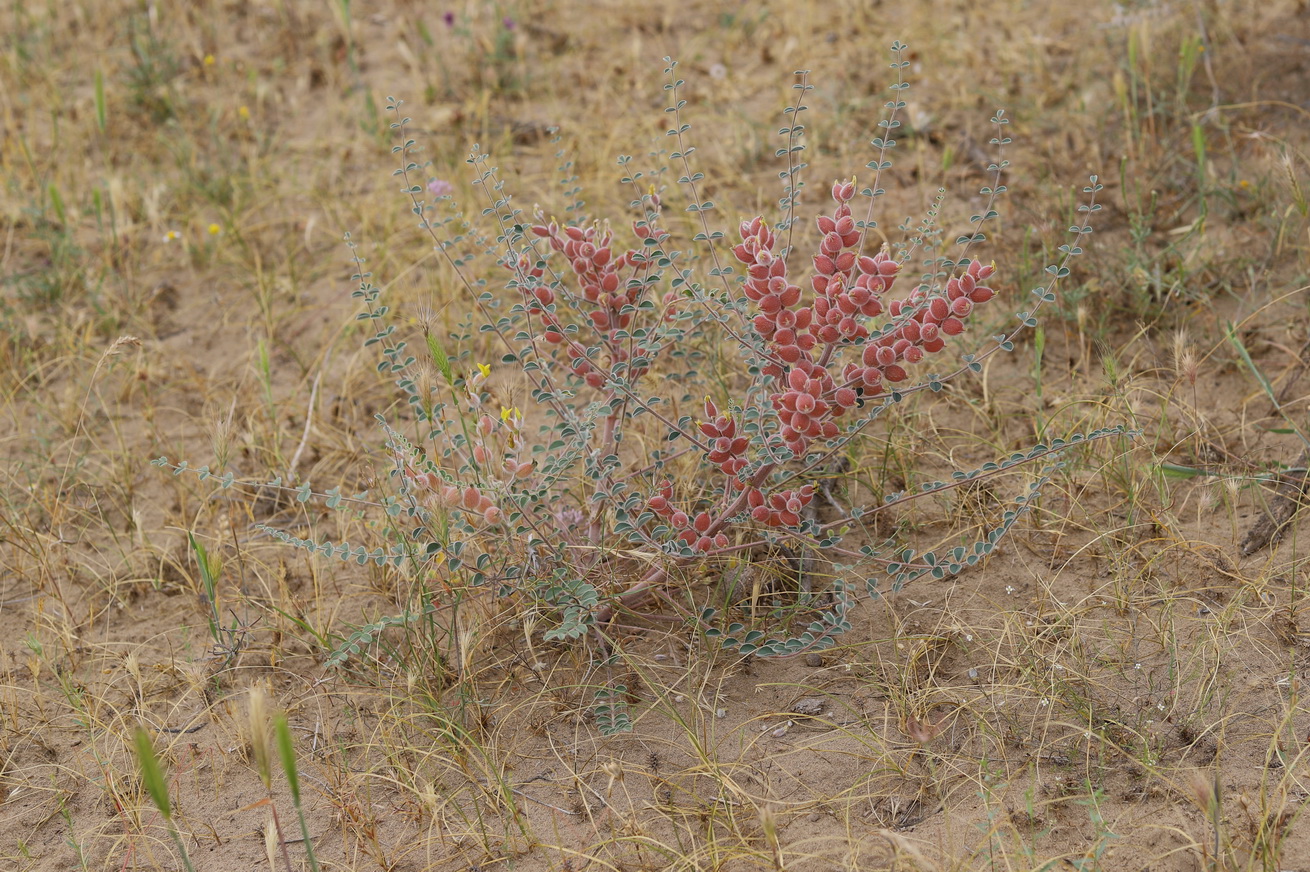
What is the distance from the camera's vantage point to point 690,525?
250 centimetres

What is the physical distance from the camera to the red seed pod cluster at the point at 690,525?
245cm

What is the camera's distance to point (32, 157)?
185 inches

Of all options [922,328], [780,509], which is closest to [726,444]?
[780,509]

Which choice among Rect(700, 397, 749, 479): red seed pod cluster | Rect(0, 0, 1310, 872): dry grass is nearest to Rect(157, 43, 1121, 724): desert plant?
Rect(700, 397, 749, 479): red seed pod cluster

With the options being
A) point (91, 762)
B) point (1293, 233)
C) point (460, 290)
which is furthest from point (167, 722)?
point (1293, 233)

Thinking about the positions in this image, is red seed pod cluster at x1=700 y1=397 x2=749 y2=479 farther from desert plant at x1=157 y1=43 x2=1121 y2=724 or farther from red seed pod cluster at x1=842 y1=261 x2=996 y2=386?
red seed pod cluster at x1=842 y1=261 x2=996 y2=386

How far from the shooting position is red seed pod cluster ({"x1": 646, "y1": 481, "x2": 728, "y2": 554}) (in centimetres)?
245

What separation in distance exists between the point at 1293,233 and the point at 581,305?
2.21 m

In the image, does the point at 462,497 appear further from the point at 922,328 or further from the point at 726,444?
the point at 922,328

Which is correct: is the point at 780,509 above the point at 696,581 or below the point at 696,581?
above

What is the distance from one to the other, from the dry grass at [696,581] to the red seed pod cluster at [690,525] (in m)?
0.26

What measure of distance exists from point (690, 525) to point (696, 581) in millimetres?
147

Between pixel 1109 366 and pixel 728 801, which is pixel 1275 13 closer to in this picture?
pixel 1109 366

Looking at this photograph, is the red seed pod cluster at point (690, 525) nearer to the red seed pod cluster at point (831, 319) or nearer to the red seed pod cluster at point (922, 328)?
the red seed pod cluster at point (831, 319)
